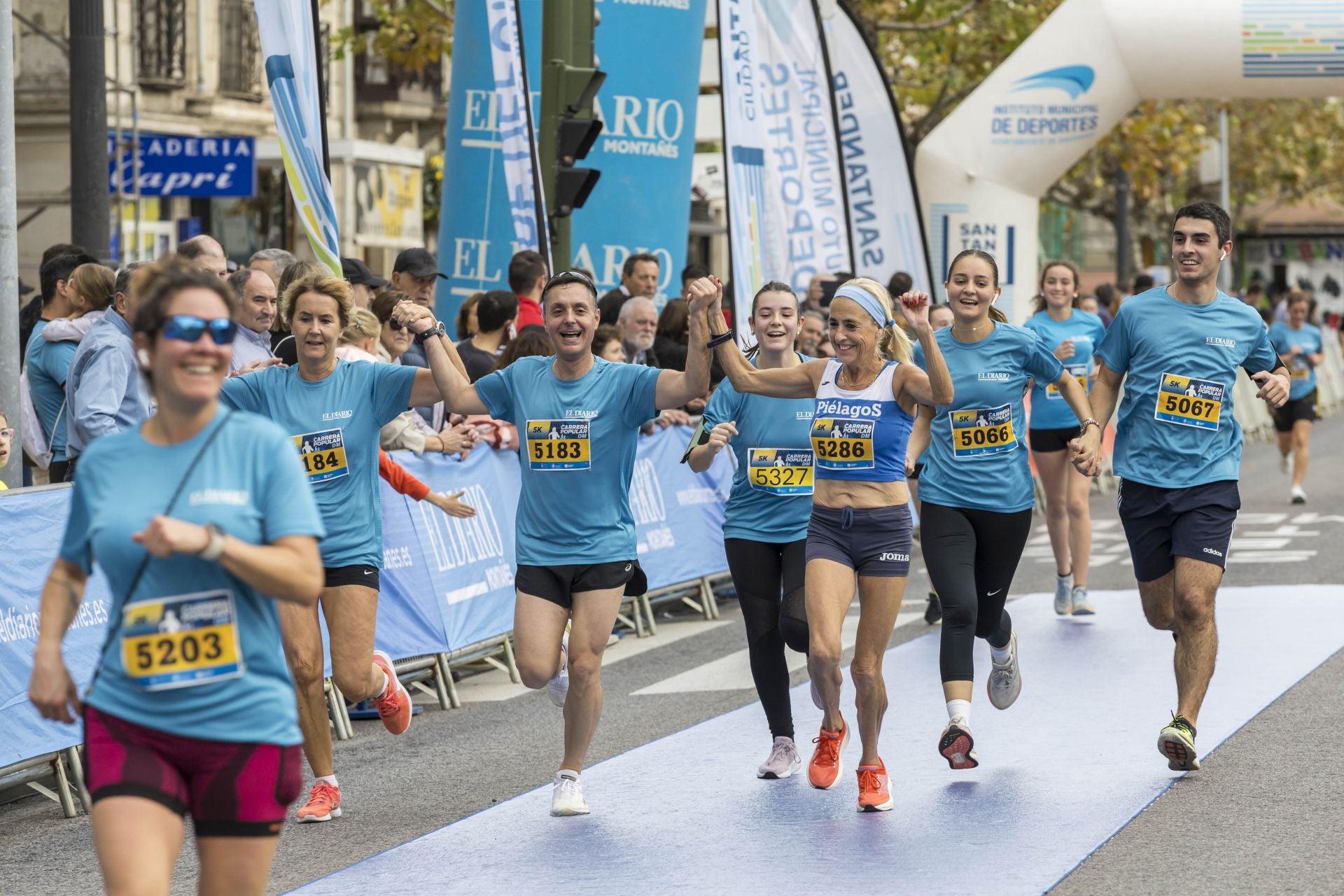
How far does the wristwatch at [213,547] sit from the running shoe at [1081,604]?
831cm

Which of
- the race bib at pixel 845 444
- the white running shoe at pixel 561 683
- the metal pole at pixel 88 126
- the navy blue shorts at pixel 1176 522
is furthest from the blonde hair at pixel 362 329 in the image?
the metal pole at pixel 88 126

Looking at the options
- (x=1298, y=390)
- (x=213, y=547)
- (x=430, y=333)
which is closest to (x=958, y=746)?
(x=430, y=333)

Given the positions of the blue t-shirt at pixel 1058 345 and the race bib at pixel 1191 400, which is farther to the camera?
the blue t-shirt at pixel 1058 345

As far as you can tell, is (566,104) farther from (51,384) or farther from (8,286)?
(8,286)

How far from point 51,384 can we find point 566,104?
4.54 meters

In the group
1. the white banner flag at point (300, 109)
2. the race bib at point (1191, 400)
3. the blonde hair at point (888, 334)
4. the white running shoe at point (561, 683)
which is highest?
the white banner flag at point (300, 109)

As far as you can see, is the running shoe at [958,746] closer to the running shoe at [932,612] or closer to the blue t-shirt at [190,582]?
the blue t-shirt at [190,582]

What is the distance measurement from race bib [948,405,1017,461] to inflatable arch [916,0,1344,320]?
9.87m

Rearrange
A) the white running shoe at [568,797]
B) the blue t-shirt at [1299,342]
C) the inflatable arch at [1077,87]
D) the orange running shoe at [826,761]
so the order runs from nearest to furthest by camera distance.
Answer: the white running shoe at [568,797] → the orange running shoe at [826,761] → the inflatable arch at [1077,87] → the blue t-shirt at [1299,342]

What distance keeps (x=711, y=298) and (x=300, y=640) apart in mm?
1817

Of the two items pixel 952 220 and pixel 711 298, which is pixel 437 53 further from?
pixel 711 298

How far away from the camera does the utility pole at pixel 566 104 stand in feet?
40.7

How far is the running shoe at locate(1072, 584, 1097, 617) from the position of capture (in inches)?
454

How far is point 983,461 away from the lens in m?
7.79
